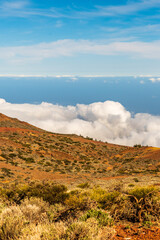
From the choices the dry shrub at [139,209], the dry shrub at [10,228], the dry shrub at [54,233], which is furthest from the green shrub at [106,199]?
the dry shrub at [10,228]

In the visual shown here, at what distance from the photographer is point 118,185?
32.8ft

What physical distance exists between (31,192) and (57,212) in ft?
8.73

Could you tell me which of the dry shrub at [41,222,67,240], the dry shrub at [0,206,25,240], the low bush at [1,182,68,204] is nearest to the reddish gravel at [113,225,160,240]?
the dry shrub at [41,222,67,240]

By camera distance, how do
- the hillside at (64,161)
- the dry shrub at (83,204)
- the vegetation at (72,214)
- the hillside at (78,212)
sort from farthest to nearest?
the hillside at (64,161) < the dry shrub at (83,204) < the hillside at (78,212) < the vegetation at (72,214)

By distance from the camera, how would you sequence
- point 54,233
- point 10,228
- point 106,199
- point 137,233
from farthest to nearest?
point 106,199, point 137,233, point 10,228, point 54,233

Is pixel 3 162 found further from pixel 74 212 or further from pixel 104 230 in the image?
pixel 104 230

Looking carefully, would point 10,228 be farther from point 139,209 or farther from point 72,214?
point 139,209

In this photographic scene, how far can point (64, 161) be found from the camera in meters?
39.3

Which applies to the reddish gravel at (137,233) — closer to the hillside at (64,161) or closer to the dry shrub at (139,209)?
the dry shrub at (139,209)

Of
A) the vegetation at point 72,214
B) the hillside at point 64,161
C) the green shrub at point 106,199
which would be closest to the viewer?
the vegetation at point 72,214

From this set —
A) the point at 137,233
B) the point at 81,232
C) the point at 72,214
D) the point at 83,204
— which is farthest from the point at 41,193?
the point at 137,233

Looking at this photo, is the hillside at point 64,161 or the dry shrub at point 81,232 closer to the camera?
the dry shrub at point 81,232

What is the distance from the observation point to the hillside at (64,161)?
27.0m

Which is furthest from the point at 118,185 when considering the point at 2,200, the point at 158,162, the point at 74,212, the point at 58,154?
the point at 58,154
